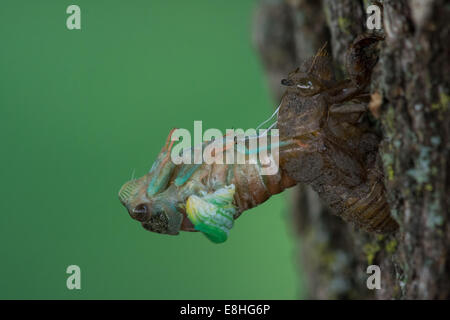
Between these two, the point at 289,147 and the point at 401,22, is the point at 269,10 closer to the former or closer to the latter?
the point at 289,147

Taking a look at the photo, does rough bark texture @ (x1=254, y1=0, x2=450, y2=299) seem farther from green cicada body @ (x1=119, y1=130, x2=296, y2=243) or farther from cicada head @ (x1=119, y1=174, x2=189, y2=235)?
cicada head @ (x1=119, y1=174, x2=189, y2=235)

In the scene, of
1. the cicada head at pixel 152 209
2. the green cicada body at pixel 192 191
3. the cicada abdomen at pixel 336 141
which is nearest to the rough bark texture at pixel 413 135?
the cicada abdomen at pixel 336 141

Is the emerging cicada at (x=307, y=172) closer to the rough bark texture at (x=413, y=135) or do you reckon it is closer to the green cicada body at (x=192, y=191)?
the green cicada body at (x=192, y=191)

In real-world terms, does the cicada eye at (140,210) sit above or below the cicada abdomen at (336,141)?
below

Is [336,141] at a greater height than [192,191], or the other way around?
[336,141]

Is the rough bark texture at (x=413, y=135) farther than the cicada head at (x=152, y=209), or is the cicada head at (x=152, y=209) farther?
the cicada head at (x=152, y=209)

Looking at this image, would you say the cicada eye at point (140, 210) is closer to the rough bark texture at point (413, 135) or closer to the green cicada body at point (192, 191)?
the green cicada body at point (192, 191)

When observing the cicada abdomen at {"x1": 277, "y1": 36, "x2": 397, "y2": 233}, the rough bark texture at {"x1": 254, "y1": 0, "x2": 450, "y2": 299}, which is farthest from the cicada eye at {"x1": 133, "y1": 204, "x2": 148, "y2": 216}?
the rough bark texture at {"x1": 254, "y1": 0, "x2": 450, "y2": 299}

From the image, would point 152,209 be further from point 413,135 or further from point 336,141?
point 413,135

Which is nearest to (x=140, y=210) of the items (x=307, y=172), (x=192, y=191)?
(x=192, y=191)

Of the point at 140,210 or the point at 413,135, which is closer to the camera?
the point at 413,135
